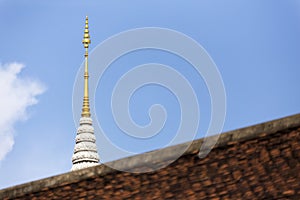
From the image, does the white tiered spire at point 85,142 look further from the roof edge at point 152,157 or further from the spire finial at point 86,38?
the roof edge at point 152,157

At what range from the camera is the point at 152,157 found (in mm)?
21469

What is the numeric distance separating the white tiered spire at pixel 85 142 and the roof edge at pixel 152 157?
30.5 m

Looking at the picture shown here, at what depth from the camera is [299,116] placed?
20438mm

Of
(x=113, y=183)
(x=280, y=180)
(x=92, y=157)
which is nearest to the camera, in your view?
(x=280, y=180)

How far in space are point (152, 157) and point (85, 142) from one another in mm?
32680

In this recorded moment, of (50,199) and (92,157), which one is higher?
(92,157)

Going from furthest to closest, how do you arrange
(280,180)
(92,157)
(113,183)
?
(92,157)
(113,183)
(280,180)

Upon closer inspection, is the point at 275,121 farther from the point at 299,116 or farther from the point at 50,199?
the point at 50,199

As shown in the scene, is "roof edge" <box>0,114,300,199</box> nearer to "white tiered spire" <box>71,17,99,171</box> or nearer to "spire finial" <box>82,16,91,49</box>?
"white tiered spire" <box>71,17,99,171</box>

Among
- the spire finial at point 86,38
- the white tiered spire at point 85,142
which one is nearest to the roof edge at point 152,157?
the white tiered spire at point 85,142

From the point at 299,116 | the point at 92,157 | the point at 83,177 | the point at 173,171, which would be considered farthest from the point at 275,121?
the point at 92,157

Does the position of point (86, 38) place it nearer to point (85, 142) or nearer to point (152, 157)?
point (85, 142)

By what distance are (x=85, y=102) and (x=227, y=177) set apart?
Answer: 35.5 meters

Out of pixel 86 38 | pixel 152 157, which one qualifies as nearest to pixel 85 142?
pixel 86 38
